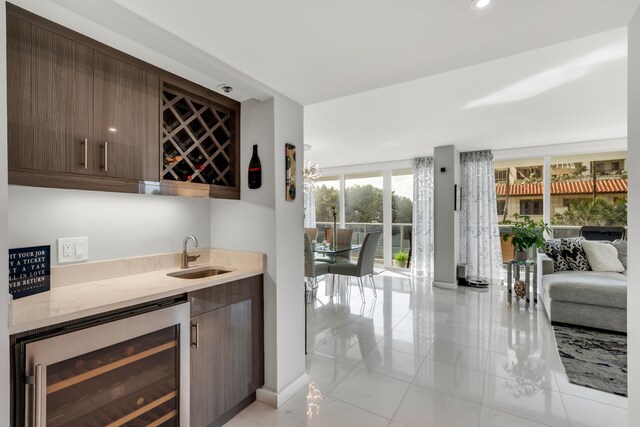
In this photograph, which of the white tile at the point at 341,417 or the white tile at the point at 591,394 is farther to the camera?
the white tile at the point at 591,394

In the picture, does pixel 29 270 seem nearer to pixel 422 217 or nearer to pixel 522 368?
pixel 522 368

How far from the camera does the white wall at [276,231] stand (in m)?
2.12

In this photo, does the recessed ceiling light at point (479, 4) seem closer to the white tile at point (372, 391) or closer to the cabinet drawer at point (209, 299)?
the cabinet drawer at point (209, 299)

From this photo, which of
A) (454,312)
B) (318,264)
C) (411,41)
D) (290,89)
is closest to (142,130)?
(290,89)

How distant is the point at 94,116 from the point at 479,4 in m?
1.85

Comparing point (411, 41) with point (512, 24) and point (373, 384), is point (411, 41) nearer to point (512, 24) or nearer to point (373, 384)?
point (512, 24)

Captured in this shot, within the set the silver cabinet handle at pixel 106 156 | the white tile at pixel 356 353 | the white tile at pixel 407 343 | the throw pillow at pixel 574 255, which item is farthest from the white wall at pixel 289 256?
the throw pillow at pixel 574 255

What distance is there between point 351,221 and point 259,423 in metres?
5.44

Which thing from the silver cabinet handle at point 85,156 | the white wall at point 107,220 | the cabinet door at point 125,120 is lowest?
the white wall at point 107,220

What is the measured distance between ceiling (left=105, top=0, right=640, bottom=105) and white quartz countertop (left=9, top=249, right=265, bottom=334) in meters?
1.28

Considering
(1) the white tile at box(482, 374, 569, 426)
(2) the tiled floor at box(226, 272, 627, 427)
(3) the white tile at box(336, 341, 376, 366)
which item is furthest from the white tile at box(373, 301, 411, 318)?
(1) the white tile at box(482, 374, 569, 426)

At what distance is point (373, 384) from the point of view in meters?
2.33

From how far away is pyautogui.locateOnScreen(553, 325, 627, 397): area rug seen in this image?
91.5 inches

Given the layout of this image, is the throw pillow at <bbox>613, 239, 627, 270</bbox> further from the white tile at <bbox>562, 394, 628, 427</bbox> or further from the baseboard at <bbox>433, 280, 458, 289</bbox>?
the white tile at <bbox>562, 394, 628, 427</bbox>
